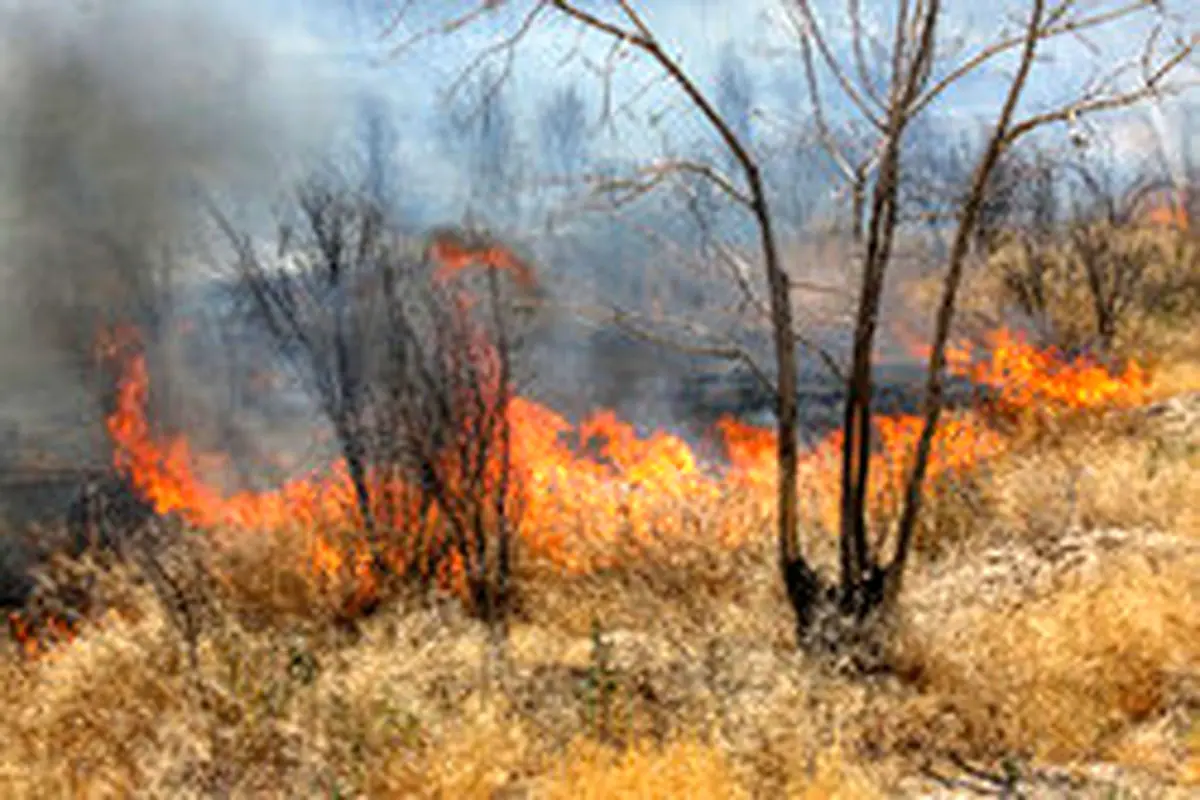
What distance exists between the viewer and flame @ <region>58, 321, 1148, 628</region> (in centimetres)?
794

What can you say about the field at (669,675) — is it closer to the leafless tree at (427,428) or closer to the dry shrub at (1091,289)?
the leafless tree at (427,428)

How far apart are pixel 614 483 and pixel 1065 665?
215 inches

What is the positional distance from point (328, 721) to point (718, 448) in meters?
11.4

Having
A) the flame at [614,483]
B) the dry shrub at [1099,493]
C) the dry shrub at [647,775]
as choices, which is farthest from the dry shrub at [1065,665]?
the dry shrub at [1099,493]

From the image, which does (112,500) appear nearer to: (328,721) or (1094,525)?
(328,721)

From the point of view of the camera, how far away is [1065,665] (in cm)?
459

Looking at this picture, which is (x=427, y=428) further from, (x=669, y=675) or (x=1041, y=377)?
(x=1041, y=377)

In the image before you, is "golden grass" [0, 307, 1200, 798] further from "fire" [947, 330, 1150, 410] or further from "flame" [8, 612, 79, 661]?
"fire" [947, 330, 1150, 410]

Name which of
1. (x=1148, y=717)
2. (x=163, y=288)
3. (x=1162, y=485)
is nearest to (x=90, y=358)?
(x=163, y=288)

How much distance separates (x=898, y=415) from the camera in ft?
46.7

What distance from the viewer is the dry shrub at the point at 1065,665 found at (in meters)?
4.28

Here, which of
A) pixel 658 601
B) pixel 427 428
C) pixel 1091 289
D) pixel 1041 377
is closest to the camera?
pixel 658 601

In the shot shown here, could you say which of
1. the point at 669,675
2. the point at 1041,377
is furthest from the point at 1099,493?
the point at 1041,377

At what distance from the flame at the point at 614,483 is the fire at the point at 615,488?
0.7 inches
